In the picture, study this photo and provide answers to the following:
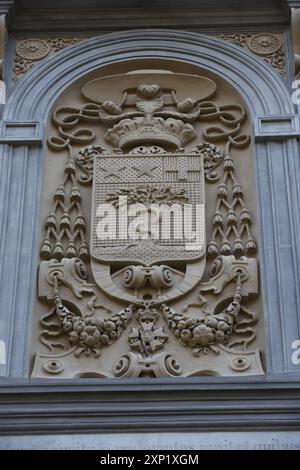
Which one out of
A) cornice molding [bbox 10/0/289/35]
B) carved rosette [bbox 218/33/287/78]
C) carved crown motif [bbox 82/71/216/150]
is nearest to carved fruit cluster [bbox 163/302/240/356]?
carved crown motif [bbox 82/71/216/150]

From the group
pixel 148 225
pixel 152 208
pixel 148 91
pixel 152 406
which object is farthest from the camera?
pixel 148 91

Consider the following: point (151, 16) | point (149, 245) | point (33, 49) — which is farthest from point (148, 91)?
point (149, 245)

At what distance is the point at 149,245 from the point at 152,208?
434 millimetres

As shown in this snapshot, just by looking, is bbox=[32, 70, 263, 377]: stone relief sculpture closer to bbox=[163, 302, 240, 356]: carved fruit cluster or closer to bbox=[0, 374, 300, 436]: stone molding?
bbox=[163, 302, 240, 356]: carved fruit cluster

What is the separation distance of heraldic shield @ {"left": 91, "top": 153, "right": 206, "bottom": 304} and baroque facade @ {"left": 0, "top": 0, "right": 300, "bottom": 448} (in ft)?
0.05

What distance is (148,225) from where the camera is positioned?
11086 mm

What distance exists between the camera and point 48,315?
10562 millimetres

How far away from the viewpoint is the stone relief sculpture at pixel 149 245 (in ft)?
33.8

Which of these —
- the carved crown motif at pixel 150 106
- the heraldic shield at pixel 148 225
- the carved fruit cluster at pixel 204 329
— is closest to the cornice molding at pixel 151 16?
the carved crown motif at pixel 150 106

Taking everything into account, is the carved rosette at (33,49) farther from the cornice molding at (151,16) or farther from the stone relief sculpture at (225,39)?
the cornice molding at (151,16)

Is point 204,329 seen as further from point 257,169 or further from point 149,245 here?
point 257,169

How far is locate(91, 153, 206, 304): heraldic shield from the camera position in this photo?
1071cm

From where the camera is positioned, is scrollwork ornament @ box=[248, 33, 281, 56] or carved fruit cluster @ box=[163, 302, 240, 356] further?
scrollwork ornament @ box=[248, 33, 281, 56]

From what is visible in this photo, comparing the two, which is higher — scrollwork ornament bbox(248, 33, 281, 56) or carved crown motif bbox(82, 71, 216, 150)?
scrollwork ornament bbox(248, 33, 281, 56)
